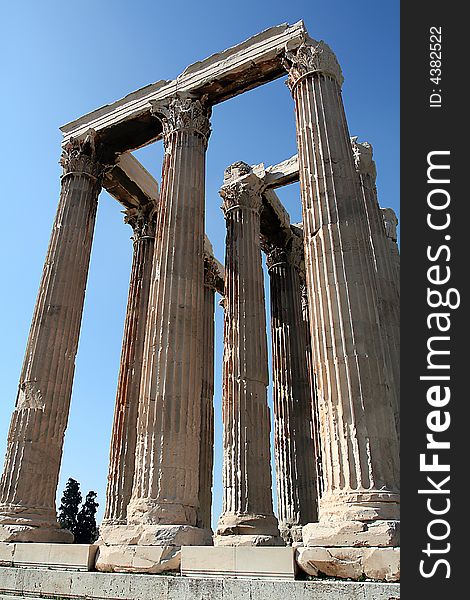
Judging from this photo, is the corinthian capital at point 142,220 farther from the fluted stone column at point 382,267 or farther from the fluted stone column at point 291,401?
the fluted stone column at point 382,267

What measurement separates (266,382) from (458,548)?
1592cm

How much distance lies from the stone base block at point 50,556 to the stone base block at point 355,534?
21.5 ft

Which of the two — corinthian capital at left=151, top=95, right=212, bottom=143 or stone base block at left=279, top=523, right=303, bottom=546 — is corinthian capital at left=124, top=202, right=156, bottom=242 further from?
stone base block at left=279, top=523, right=303, bottom=546

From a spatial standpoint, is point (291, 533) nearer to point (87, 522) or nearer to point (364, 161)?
point (364, 161)

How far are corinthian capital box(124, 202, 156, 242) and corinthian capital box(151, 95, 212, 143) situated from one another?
669 cm

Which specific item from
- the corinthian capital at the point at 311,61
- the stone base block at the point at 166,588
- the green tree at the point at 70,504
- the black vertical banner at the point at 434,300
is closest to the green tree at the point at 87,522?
the green tree at the point at 70,504

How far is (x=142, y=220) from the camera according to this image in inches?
1120

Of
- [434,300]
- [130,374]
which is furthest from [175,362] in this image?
[434,300]

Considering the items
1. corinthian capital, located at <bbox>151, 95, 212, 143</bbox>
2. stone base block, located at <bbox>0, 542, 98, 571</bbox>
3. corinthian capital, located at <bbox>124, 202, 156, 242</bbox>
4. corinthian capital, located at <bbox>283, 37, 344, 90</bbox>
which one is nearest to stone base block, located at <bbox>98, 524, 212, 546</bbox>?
stone base block, located at <bbox>0, 542, 98, 571</bbox>

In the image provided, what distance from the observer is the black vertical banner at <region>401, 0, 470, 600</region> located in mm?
6969

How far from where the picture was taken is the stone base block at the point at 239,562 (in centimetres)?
1182

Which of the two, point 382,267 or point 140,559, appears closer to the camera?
point 140,559

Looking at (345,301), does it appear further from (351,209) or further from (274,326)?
(274,326)

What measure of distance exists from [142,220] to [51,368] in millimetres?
10782
